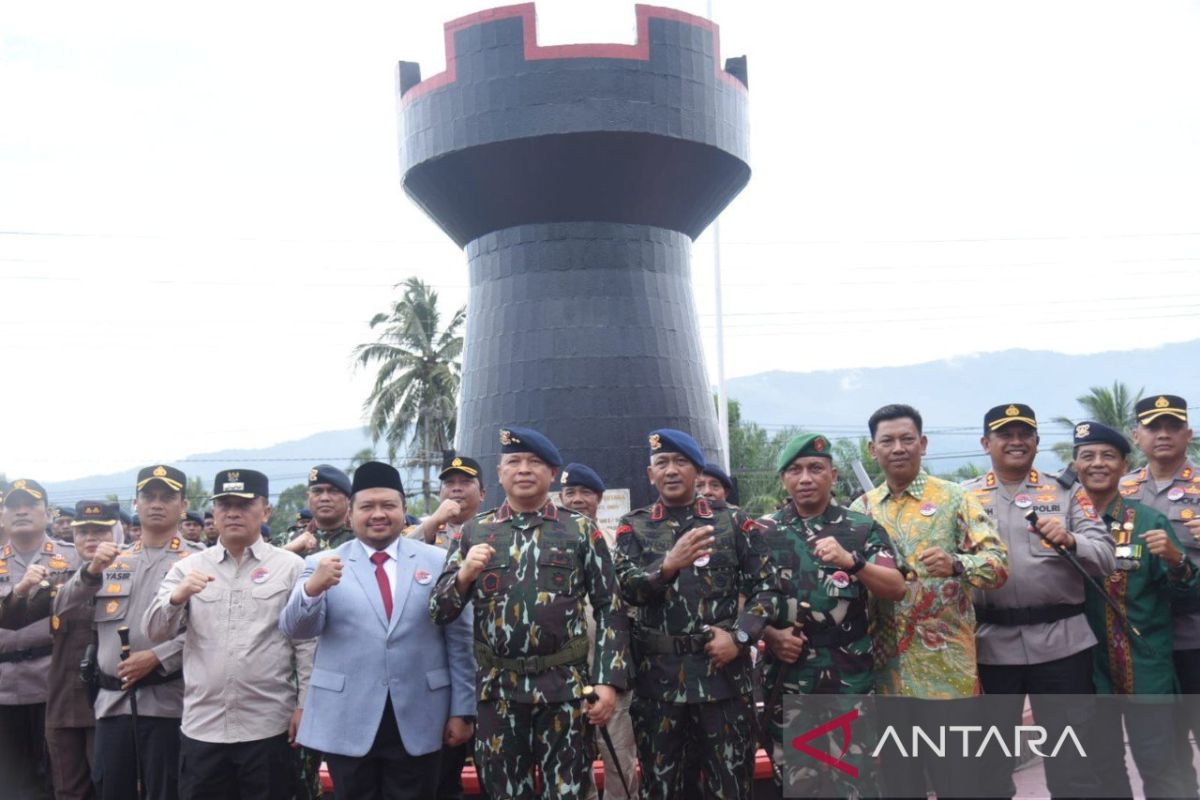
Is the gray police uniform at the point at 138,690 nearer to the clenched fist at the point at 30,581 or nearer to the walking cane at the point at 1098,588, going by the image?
the clenched fist at the point at 30,581

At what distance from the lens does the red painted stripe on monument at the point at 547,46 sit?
1067cm

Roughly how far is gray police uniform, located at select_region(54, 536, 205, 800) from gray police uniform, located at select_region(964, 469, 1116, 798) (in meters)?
4.24

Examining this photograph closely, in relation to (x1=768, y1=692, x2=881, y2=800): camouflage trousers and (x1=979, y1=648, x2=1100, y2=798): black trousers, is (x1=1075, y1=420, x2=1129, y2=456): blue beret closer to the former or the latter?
(x1=979, y1=648, x2=1100, y2=798): black trousers

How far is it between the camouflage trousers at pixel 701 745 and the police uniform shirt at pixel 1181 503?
8.45ft

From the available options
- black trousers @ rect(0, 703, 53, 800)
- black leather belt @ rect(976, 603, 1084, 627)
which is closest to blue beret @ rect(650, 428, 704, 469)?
black leather belt @ rect(976, 603, 1084, 627)

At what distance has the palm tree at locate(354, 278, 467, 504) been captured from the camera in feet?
112

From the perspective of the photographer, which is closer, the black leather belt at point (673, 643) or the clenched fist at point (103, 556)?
the black leather belt at point (673, 643)

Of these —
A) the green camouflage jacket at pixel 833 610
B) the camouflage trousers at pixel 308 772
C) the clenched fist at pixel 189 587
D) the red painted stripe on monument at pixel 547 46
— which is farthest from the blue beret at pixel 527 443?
the red painted stripe on monument at pixel 547 46

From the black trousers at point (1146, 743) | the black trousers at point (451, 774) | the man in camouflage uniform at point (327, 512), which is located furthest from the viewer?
the man in camouflage uniform at point (327, 512)

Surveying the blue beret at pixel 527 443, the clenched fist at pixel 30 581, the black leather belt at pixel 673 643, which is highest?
the blue beret at pixel 527 443

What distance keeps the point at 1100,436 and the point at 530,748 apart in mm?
3604

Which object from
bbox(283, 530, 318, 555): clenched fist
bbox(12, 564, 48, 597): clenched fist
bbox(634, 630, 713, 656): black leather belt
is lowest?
bbox(634, 630, 713, 656): black leather belt

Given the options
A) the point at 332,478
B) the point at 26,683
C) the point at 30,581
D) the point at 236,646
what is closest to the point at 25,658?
the point at 26,683

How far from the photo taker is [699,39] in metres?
11.3
